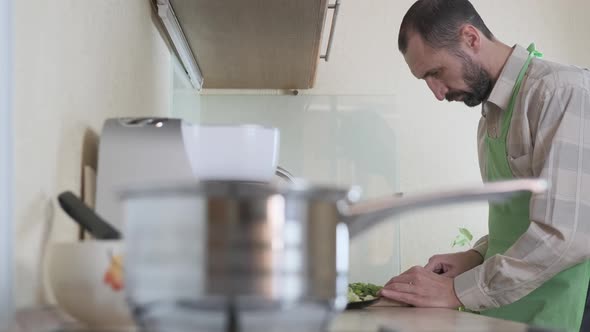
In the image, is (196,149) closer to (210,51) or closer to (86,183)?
(86,183)

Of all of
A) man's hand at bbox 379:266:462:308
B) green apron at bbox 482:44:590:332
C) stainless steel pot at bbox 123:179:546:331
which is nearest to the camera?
stainless steel pot at bbox 123:179:546:331

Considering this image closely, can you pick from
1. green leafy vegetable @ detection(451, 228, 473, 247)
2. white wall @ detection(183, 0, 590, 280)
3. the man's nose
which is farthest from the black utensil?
green leafy vegetable @ detection(451, 228, 473, 247)

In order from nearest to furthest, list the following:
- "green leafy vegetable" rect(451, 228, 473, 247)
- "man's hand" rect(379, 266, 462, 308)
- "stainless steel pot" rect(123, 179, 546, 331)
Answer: "stainless steel pot" rect(123, 179, 546, 331) < "man's hand" rect(379, 266, 462, 308) < "green leafy vegetable" rect(451, 228, 473, 247)

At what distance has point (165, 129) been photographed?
871 mm

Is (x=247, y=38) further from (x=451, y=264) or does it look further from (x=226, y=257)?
(x=226, y=257)

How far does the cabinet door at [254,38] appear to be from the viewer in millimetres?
1600

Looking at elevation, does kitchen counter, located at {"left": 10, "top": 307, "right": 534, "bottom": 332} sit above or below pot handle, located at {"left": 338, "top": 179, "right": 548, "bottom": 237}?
below

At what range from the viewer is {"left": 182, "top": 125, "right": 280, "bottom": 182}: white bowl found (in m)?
0.87

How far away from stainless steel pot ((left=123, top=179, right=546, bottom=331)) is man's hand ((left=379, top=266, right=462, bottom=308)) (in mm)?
836

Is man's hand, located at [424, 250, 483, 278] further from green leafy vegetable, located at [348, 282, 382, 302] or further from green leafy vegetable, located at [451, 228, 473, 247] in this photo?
green leafy vegetable, located at [451, 228, 473, 247]

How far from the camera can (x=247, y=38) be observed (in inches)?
72.8

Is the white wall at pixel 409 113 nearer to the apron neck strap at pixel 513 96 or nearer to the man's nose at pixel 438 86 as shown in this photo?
the man's nose at pixel 438 86

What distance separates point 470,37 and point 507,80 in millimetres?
138

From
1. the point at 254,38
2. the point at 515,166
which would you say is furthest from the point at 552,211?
the point at 254,38
